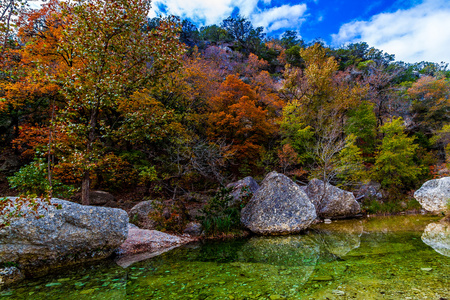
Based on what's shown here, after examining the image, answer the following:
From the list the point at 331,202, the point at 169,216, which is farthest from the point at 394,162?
the point at 169,216

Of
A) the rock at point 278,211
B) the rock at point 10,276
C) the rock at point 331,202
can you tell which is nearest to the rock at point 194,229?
the rock at point 278,211

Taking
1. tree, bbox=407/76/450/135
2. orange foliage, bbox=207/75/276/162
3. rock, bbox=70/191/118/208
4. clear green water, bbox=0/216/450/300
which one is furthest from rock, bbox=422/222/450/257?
tree, bbox=407/76/450/135

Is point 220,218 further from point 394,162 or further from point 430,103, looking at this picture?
point 430,103

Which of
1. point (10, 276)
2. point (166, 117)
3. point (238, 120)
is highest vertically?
point (238, 120)

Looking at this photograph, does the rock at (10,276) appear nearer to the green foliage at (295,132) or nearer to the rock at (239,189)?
the rock at (239,189)

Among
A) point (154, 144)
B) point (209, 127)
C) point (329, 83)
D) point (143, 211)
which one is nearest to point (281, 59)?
point (329, 83)

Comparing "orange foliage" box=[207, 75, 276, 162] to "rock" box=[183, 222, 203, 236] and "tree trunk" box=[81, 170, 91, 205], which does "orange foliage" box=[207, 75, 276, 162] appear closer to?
"rock" box=[183, 222, 203, 236]

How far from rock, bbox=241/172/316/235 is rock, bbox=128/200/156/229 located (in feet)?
14.3

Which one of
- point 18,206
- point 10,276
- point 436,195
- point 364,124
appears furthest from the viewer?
point 364,124

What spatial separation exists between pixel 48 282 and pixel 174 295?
297 cm

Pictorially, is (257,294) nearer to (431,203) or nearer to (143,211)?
(143,211)

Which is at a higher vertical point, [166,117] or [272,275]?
[166,117]

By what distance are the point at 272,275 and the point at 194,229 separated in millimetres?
5814

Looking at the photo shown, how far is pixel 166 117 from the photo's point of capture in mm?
9031
